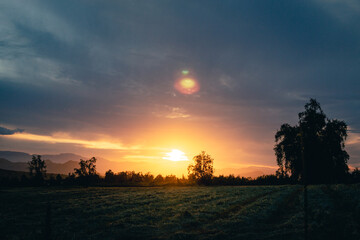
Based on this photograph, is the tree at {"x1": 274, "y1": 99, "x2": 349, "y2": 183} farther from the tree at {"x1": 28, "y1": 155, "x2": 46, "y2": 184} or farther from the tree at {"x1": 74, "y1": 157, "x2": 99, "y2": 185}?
the tree at {"x1": 28, "y1": 155, "x2": 46, "y2": 184}

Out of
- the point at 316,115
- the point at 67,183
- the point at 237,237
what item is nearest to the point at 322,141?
the point at 316,115

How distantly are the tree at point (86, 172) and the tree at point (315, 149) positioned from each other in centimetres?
6107

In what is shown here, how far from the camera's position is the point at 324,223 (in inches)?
712

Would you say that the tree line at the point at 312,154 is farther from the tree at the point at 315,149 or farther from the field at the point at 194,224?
the field at the point at 194,224

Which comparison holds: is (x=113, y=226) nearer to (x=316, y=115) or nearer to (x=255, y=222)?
(x=255, y=222)

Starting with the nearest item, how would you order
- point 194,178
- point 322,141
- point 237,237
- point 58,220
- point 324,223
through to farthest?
point 237,237 < point 324,223 < point 58,220 < point 322,141 < point 194,178

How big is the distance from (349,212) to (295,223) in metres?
6.10

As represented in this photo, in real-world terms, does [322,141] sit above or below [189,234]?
above

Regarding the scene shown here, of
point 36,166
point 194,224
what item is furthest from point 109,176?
point 194,224

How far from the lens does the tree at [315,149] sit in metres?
68.4

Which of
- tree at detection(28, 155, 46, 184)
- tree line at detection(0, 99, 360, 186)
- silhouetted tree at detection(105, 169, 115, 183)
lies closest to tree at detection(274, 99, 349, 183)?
tree line at detection(0, 99, 360, 186)

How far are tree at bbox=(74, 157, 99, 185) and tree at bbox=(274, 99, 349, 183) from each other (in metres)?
61.1

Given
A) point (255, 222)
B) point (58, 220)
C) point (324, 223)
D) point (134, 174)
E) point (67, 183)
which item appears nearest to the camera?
point (324, 223)

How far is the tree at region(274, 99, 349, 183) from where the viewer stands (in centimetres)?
6844
